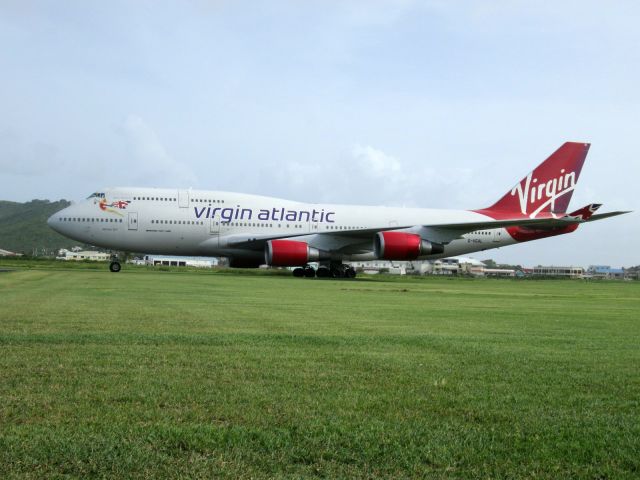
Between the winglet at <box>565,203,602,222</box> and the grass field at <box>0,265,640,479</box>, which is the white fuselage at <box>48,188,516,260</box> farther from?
the grass field at <box>0,265,640,479</box>

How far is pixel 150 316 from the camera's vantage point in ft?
34.7

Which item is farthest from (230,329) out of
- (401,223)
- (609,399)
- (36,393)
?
(401,223)

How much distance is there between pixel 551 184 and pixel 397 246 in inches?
468

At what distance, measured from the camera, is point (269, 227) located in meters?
34.9

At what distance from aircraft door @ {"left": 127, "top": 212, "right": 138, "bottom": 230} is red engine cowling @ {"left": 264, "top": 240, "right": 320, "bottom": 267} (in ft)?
20.9

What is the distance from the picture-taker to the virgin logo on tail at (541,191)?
3881 centimetres

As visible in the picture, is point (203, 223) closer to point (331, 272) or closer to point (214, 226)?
point (214, 226)

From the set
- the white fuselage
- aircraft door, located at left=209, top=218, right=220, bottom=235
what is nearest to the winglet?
the white fuselage

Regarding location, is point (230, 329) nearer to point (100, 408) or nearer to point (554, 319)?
point (100, 408)

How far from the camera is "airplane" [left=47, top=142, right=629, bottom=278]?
107 feet

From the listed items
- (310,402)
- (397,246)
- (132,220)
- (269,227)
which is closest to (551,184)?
(397,246)

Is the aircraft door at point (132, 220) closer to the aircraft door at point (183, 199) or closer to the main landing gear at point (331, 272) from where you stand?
the aircraft door at point (183, 199)

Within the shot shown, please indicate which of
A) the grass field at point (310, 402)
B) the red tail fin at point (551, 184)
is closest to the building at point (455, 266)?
the red tail fin at point (551, 184)

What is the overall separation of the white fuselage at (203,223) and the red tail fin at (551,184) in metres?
6.82
